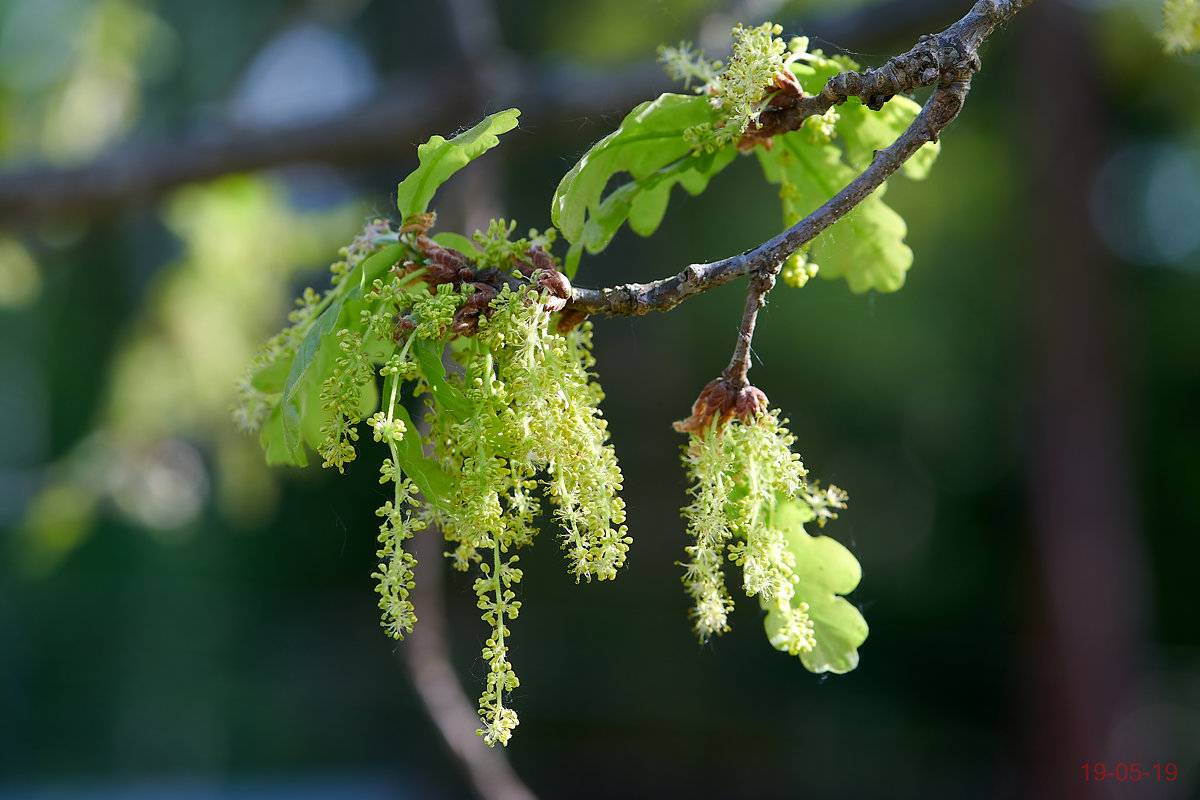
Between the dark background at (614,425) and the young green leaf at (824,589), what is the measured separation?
913 mm

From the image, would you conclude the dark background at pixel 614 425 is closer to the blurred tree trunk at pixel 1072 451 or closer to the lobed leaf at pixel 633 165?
the blurred tree trunk at pixel 1072 451

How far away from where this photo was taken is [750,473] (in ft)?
2.86

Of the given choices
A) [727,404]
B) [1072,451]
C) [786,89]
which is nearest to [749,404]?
[727,404]

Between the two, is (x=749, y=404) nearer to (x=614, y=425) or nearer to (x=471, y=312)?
(x=471, y=312)

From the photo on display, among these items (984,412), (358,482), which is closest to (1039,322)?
(984,412)

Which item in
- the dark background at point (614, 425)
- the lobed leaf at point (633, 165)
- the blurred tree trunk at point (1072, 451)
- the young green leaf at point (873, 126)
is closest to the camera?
the lobed leaf at point (633, 165)

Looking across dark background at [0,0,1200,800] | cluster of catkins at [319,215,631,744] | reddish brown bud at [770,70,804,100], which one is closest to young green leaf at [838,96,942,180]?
reddish brown bud at [770,70,804,100]

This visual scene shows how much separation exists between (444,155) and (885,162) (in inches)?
15.4

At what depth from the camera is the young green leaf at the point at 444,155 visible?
2.64 ft

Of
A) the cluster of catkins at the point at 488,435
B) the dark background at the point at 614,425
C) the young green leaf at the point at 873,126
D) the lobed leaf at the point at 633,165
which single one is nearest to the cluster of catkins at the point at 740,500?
the cluster of catkins at the point at 488,435

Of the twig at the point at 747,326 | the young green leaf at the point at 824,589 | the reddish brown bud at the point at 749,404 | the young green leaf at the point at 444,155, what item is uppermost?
the young green leaf at the point at 444,155

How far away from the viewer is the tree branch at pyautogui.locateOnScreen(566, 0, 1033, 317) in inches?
31.9

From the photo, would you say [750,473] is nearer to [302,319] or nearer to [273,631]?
[302,319]

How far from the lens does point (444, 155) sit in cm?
84
